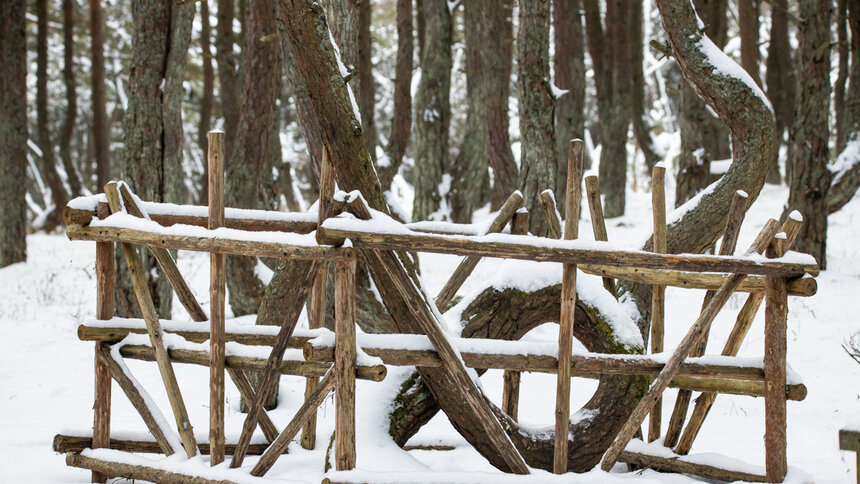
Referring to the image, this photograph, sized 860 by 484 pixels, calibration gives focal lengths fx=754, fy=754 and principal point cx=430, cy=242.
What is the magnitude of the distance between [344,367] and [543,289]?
5.67ft

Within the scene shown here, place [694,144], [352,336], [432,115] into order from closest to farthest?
[352,336]
[694,144]
[432,115]

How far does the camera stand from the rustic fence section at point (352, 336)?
4273 mm

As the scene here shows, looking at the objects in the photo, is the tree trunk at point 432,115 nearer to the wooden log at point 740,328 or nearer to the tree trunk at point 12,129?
the tree trunk at point 12,129

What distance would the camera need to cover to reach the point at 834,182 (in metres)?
11.3

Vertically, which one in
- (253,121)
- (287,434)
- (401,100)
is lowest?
(287,434)

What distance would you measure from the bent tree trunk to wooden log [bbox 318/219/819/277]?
31 cm

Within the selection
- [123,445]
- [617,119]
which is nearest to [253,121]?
[123,445]

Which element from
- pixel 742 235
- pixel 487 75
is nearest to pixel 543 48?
pixel 487 75

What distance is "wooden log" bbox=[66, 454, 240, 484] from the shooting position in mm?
4523

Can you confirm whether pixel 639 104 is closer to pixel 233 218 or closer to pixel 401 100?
pixel 401 100

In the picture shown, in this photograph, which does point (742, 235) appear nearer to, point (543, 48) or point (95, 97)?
point (543, 48)

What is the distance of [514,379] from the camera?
5934mm

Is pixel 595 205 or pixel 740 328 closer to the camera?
pixel 740 328

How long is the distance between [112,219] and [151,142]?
13.1ft
